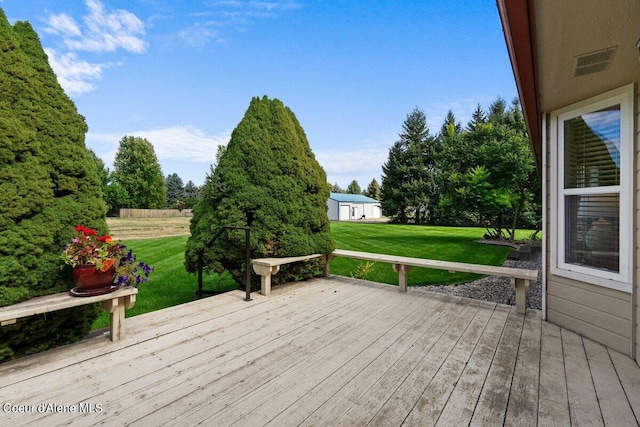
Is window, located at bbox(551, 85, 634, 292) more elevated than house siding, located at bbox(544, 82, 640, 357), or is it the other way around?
window, located at bbox(551, 85, 634, 292)

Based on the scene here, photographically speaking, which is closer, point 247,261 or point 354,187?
point 247,261

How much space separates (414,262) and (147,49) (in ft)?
31.3

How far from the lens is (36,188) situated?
2303 mm

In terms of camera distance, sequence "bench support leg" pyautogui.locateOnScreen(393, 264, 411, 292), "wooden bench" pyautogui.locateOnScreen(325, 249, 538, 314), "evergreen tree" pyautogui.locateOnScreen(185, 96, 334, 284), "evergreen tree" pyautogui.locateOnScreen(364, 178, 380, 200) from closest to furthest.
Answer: "wooden bench" pyautogui.locateOnScreen(325, 249, 538, 314), "evergreen tree" pyautogui.locateOnScreen(185, 96, 334, 284), "bench support leg" pyautogui.locateOnScreen(393, 264, 411, 292), "evergreen tree" pyautogui.locateOnScreen(364, 178, 380, 200)

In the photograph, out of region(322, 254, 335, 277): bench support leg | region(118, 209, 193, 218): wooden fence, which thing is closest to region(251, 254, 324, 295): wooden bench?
region(322, 254, 335, 277): bench support leg

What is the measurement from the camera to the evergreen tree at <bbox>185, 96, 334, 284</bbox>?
399 centimetres

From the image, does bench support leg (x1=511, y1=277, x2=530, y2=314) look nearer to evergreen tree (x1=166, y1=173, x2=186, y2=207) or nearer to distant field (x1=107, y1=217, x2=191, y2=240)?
distant field (x1=107, y1=217, x2=191, y2=240)

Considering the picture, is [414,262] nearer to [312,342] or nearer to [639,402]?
[312,342]

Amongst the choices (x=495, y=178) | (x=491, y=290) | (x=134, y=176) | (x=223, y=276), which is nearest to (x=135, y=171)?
(x=134, y=176)

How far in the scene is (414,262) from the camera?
418cm

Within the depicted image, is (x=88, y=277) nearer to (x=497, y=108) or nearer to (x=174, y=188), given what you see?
(x=497, y=108)

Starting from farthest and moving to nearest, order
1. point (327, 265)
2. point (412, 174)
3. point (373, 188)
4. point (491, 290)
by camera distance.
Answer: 1. point (373, 188)
2. point (412, 174)
3. point (491, 290)
4. point (327, 265)

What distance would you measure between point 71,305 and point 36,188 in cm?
100

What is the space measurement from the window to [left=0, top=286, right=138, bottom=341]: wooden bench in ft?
14.1
